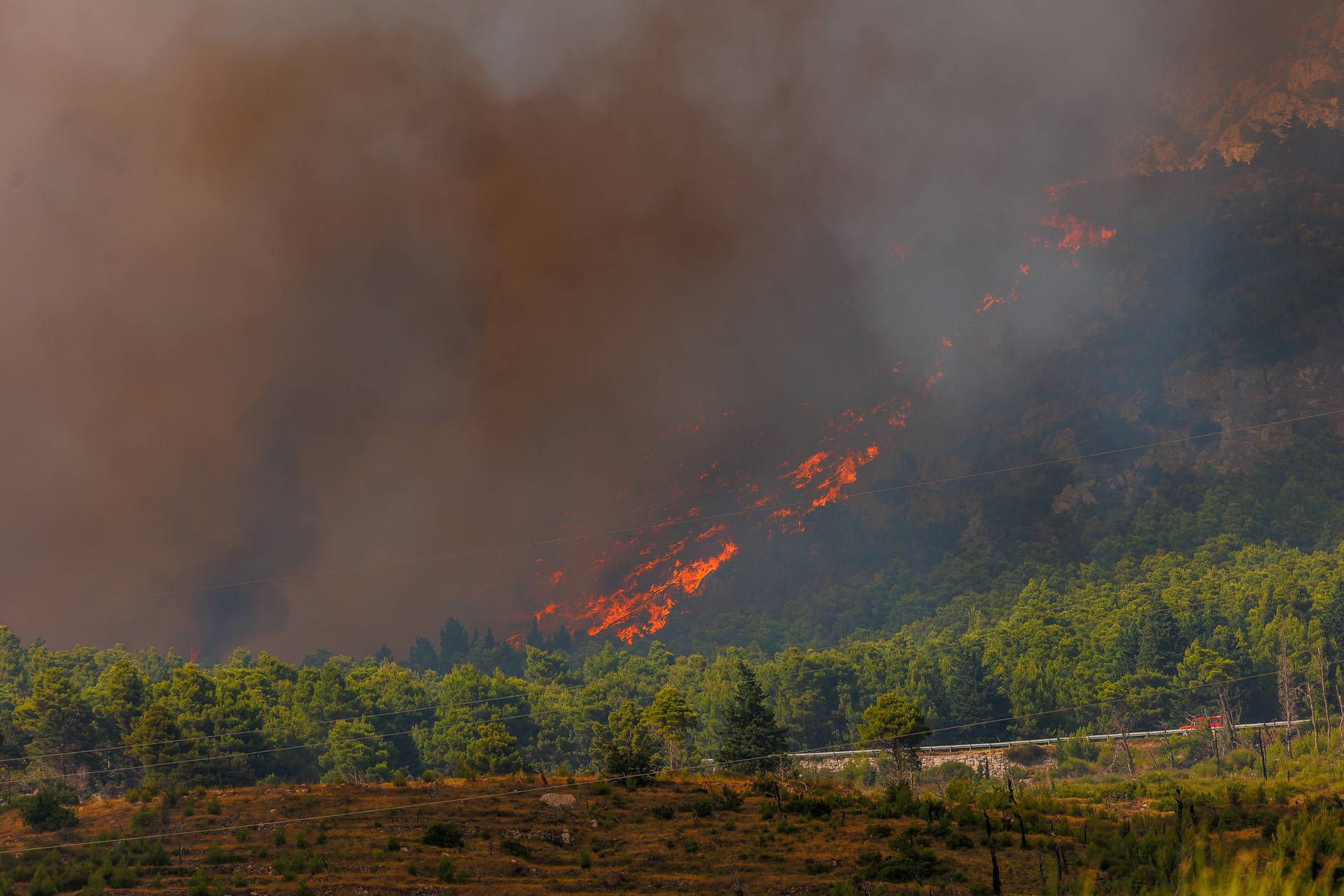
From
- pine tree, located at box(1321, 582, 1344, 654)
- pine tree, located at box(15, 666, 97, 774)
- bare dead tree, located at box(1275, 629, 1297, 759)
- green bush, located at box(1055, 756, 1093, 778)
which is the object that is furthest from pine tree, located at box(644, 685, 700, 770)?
pine tree, located at box(1321, 582, 1344, 654)

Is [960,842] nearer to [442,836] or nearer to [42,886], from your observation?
[442,836]

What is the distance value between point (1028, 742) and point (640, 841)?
275 feet

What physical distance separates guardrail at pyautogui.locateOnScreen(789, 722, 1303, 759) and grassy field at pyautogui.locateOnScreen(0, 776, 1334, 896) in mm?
53830

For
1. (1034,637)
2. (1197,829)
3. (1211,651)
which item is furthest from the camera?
(1034,637)

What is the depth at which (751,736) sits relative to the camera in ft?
352

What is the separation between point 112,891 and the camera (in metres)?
Result: 57.2

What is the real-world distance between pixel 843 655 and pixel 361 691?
7565 centimetres

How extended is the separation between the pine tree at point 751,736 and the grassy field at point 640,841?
2545cm

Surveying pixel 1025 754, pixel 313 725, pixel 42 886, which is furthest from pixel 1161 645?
pixel 42 886

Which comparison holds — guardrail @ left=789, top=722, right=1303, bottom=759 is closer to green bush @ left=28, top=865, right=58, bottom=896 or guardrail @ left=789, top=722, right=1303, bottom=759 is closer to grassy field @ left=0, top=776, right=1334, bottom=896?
grassy field @ left=0, top=776, right=1334, bottom=896

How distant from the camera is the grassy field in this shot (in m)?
56.6

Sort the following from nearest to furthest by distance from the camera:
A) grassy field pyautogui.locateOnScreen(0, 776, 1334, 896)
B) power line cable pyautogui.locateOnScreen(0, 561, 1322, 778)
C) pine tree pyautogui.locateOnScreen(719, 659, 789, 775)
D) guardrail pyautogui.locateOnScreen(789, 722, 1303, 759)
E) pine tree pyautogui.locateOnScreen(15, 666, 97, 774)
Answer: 1. grassy field pyautogui.locateOnScreen(0, 776, 1334, 896)
2. pine tree pyautogui.locateOnScreen(719, 659, 789, 775)
3. power line cable pyautogui.locateOnScreen(0, 561, 1322, 778)
4. pine tree pyautogui.locateOnScreen(15, 666, 97, 774)
5. guardrail pyautogui.locateOnScreen(789, 722, 1303, 759)

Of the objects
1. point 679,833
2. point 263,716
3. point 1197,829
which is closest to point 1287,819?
point 1197,829

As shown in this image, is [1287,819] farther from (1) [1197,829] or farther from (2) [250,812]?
(2) [250,812]
